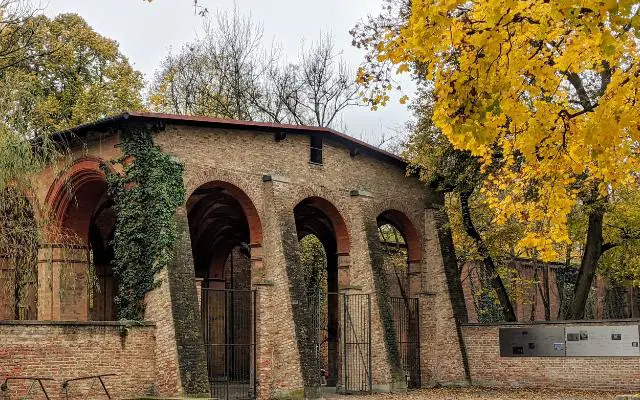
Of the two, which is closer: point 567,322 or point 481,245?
point 567,322

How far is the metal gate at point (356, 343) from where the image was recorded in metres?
23.1

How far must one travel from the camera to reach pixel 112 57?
34000mm

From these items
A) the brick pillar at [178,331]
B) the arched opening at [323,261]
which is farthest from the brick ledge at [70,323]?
the arched opening at [323,261]

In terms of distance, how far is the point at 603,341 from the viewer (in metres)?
22.5

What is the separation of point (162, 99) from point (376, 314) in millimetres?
17731

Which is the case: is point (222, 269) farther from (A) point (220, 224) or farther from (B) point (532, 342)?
(B) point (532, 342)

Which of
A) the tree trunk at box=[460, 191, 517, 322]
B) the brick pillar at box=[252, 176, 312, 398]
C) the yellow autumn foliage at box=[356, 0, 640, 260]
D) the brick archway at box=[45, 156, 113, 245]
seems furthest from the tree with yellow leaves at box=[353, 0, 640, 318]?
the tree trunk at box=[460, 191, 517, 322]

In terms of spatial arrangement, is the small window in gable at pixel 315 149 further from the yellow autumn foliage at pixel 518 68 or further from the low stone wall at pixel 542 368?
the yellow autumn foliage at pixel 518 68

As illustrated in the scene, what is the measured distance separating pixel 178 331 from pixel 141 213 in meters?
2.84

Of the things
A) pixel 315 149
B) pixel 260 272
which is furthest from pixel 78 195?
pixel 315 149

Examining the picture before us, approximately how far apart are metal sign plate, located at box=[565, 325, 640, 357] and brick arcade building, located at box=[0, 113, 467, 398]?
12.1ft

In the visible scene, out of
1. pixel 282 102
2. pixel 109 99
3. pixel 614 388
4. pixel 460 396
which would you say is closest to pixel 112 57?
pixel 109 99

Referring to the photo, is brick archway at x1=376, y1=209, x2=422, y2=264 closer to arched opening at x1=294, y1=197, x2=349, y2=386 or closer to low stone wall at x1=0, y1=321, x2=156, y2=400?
arched opening at x1=294, y1=197, x2=349, y2=386

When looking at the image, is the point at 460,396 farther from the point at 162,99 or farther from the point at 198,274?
the point at 162,99
